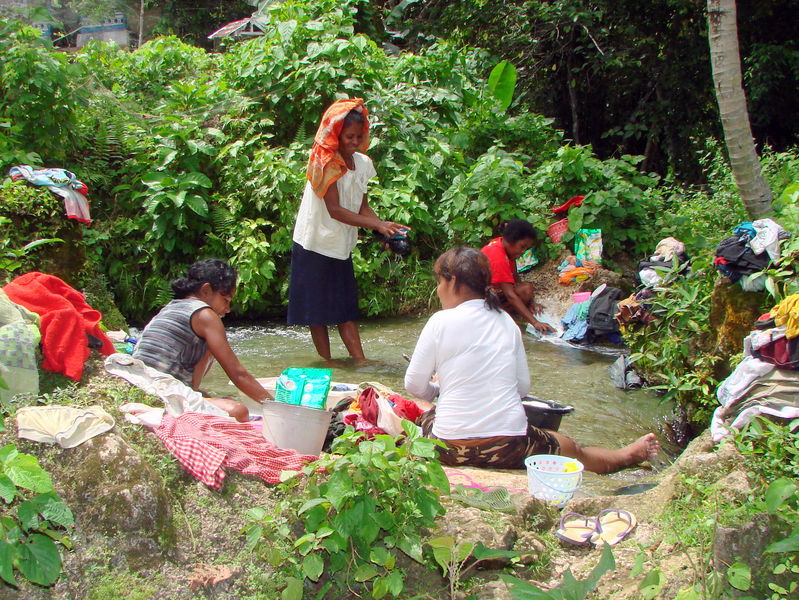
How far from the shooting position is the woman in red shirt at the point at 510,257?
6766mm

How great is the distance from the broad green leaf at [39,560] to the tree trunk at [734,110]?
5.53 m

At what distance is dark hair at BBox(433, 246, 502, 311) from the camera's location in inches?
149

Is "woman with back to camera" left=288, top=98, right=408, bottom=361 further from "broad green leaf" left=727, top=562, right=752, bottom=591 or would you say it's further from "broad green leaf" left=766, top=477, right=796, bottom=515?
"broad green leaf" left=727, top=562, right=752, bottom=591

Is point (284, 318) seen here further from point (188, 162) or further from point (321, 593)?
point (321, 593)

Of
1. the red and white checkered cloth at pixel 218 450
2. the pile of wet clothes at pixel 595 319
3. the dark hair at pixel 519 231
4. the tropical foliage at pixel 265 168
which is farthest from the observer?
the tropical foliage at pixel 265 168

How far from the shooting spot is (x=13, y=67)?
281 inches

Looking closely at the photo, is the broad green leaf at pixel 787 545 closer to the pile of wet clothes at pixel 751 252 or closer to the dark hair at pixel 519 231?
the pile of wet clothes at pixel 751 252

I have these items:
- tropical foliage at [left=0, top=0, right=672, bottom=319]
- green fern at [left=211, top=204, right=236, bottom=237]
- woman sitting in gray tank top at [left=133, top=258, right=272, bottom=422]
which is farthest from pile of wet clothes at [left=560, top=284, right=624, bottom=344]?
woman sitting in gray tank top at [left=133, top=258, right=272, bottom=422]

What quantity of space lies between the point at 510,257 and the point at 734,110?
2.20 m

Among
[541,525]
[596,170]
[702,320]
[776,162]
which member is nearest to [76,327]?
[541,525]

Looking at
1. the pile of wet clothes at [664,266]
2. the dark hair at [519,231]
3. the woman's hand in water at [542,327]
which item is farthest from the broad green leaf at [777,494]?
the woman's hand in water at [542,327]

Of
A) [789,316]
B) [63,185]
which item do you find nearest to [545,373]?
[789,316]

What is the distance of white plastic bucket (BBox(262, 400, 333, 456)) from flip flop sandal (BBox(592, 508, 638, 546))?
1.25 meters

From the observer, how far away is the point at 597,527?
9.61 ft
